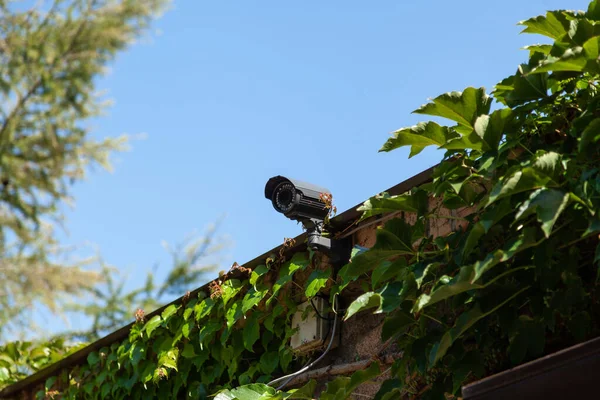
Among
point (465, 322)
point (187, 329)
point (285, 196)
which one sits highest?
point (285, 196)

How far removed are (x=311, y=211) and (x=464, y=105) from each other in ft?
3.31

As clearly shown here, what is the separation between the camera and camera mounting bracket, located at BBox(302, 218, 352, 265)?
293 centimetres

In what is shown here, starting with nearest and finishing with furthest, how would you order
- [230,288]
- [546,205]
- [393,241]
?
[546,205], [393,241], [230,288]

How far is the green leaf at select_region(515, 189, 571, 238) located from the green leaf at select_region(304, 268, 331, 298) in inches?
47.4

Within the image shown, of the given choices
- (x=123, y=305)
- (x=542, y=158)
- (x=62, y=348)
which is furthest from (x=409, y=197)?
(x=123, y=305)

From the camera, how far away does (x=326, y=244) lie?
294cm

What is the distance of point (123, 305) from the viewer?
9.96 m

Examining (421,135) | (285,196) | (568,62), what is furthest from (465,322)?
(285,196)

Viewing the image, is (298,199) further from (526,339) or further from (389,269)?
(526,339)

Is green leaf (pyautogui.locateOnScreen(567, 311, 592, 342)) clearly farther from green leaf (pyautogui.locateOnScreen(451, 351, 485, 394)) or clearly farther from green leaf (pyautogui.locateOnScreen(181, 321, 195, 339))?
green leaf (pyautogui.locateOnScreen(181, 321, 195, 339))

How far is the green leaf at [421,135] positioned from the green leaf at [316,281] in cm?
81

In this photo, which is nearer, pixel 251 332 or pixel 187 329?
pixel 251 332

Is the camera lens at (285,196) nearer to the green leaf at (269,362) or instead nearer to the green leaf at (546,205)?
the green leaf at (269,362)

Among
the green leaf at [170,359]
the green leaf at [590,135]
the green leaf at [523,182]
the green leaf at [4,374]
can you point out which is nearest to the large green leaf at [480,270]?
the green leaf at [523,182]
